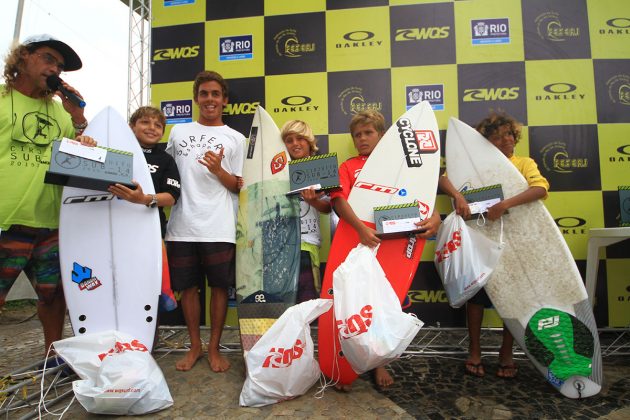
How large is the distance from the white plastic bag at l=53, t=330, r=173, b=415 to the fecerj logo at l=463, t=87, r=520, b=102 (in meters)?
2.63

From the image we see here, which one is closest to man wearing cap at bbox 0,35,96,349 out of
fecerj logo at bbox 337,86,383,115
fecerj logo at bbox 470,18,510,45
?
fecerj logo at bbox 337,86,383,115

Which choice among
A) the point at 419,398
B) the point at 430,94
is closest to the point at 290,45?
the point at 430,94

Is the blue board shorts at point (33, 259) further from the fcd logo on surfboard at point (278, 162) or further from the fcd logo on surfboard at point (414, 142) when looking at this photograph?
the fcd logo on surfboard at point (414, 142)

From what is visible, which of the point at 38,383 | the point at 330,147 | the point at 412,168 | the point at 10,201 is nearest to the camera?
the point at 10,201

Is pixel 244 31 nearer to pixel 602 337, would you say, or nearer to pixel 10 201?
pixel 10 201

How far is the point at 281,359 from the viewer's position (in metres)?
1.57

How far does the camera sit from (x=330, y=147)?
2.65m

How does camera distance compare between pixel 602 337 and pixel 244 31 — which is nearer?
pixel 602 337

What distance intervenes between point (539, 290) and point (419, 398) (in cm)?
92

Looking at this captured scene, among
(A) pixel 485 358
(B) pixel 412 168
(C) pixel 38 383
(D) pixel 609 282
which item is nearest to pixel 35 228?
(C) pixel 38 383

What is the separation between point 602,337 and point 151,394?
9.49 ft

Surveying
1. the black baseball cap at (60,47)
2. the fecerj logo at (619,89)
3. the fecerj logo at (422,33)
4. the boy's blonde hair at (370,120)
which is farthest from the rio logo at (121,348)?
the fecerj logo at (619,89)

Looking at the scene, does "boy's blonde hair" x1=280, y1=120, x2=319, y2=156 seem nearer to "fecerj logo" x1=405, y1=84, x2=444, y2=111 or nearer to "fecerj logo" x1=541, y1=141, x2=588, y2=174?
"fecerj logo" x1=405, y1=84, x2=444, y2=111

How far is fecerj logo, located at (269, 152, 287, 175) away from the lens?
88.7 inches
